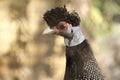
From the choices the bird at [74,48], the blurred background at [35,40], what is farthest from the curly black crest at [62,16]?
the blurred background at [35,40]

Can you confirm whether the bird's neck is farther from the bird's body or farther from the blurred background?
the blurred background

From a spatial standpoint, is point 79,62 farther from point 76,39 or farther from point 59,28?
point 59,28

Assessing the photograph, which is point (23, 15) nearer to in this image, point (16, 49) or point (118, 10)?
point (16, 49)

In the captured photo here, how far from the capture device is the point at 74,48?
2.34m

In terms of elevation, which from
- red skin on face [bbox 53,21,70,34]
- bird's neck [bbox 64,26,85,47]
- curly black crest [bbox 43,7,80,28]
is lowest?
bird's neck [bbox 64,26,85,47]

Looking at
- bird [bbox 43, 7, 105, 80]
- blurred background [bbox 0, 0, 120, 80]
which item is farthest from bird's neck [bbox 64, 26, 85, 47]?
blurred background [bbox 0, 0, 120, 80]

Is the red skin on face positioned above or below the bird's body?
above

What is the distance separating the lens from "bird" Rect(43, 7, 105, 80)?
7.68 ft

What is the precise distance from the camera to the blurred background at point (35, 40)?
394 cm

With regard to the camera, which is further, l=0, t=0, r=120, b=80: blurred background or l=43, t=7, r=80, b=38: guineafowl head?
l=0, t=0, r=120, b=80: blurred background

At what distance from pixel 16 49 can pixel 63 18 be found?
1.69m

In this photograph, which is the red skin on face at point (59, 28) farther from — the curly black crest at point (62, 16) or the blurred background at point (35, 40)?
the blurred background at point (35, 40)

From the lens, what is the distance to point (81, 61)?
2.35 metres

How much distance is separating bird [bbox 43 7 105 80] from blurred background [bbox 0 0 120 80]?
1.41m
